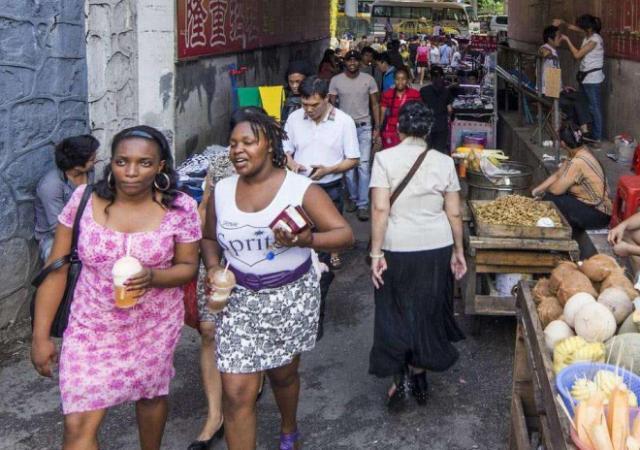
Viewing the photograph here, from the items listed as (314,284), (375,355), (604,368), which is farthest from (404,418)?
(604,368)

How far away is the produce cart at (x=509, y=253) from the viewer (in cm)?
550

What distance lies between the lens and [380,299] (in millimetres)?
4711

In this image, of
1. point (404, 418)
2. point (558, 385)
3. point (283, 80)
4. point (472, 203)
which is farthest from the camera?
point (283, 80)

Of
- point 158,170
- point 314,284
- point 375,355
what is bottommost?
point 375,355

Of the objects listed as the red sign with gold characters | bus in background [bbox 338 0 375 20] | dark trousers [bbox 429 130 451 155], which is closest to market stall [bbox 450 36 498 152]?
dark trousers [bbox 429 130 451 155]

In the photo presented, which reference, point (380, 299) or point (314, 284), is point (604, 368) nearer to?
point (314, 284)

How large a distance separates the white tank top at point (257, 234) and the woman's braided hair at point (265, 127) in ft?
0.38

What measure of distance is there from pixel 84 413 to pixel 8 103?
312 centimetres

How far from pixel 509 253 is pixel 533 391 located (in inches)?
81.9

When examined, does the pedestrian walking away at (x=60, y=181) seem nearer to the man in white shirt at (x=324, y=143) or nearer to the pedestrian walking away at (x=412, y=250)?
the man in white shirt at (x=324, y=143)

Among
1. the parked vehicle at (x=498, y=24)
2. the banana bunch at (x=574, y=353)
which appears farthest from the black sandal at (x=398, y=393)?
the parked vehicle at (x=498, y=24)

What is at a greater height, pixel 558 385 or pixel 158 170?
pixel 158 170

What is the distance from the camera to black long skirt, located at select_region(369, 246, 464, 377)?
456cm

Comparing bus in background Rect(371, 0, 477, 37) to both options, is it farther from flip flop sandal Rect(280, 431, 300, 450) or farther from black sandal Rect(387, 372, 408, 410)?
flip flop sandal Rect(280, 431, 300, 450)
